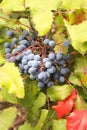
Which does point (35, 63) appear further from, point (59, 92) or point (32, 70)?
point (59, 92)

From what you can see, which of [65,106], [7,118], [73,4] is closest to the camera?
[73,4]

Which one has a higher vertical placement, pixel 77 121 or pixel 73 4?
pixel 73 4

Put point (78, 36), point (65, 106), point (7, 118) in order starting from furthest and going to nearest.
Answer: point (7, 118)
point (65, 106)
point (78, 36)

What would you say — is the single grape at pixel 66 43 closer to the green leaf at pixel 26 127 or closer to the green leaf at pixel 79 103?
the green leaf at pixel 79 103

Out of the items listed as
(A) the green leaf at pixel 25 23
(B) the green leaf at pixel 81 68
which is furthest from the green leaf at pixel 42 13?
(B) the green leaf at pixel 81 68

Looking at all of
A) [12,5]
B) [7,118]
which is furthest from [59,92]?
[12,5]

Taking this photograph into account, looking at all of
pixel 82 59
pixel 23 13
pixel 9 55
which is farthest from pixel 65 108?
pixel 23 13
